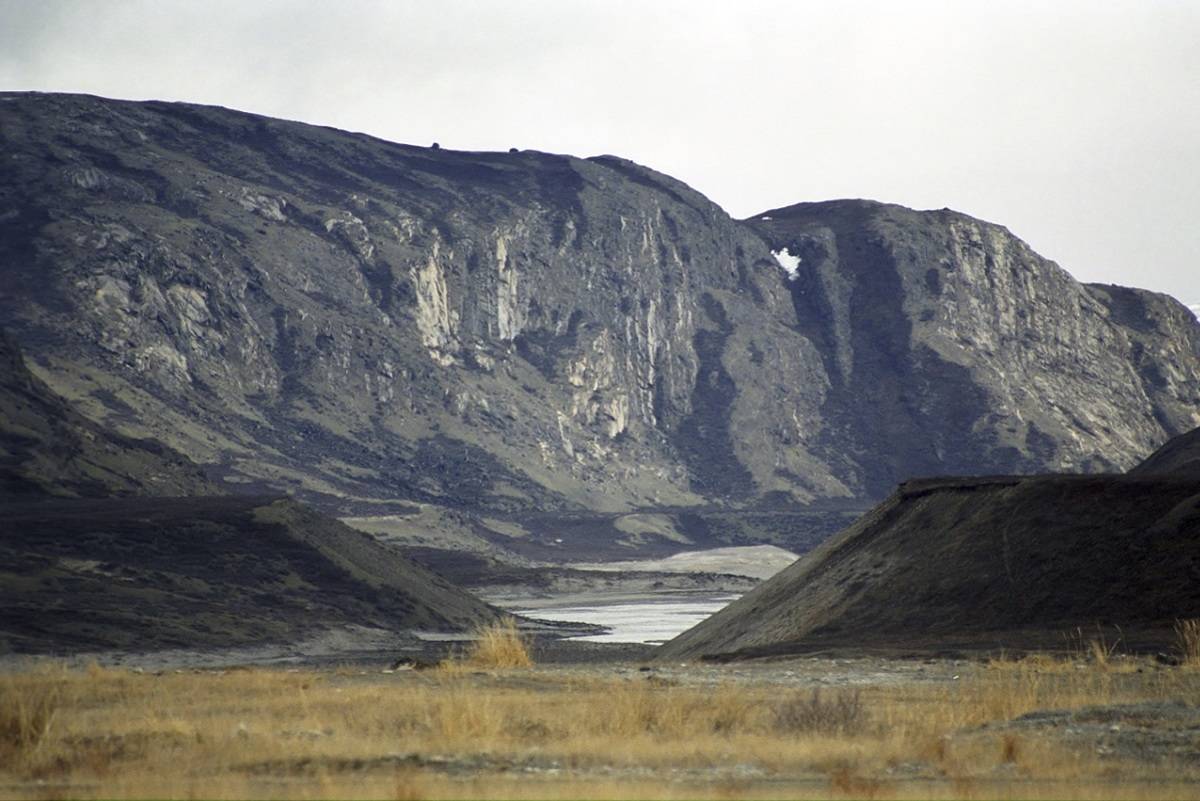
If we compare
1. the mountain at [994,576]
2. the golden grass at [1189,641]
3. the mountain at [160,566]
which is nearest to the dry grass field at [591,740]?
the golden grass at [1189,641]

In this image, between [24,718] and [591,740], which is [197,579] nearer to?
[24,718]

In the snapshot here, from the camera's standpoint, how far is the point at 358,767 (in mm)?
17875

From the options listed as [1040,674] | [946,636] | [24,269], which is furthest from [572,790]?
[24,269]

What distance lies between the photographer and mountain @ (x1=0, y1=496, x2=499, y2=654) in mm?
60562

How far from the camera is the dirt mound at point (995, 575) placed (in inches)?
1538

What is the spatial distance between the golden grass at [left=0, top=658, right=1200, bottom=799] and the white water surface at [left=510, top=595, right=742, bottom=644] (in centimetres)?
4415

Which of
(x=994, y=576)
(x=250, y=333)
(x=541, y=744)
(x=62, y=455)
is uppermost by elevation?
(x=250, y=333)

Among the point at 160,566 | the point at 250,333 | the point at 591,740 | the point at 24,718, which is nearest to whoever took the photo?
the point at 24,718

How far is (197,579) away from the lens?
7344cm

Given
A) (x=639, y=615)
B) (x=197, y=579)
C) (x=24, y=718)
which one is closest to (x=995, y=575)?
(x=24, y=718)

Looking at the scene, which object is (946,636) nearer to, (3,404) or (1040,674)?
(1040,674)

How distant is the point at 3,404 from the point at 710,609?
43.3 metres

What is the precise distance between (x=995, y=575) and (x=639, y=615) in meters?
55.9

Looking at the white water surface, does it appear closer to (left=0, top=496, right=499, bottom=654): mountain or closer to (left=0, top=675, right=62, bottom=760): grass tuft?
(left=0, top=496, right=499, bottom=654): mountain
